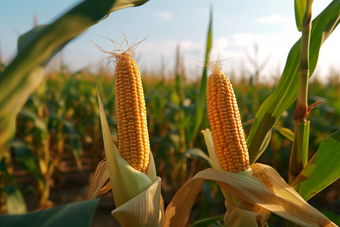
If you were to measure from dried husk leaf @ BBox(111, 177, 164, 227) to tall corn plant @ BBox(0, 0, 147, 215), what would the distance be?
531mm

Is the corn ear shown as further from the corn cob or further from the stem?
the stem

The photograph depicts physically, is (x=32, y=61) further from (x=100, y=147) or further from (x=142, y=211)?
(x=100, y=147)

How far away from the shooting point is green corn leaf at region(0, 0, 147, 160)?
0.39 metres

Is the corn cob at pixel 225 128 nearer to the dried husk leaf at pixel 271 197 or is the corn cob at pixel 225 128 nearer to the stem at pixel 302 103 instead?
the dried husk leaf at pixel 271 197

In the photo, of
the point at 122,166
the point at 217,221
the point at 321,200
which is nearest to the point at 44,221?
the point at 122,166

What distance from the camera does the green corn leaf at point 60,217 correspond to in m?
0.50

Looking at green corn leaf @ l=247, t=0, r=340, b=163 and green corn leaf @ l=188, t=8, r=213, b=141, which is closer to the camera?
green corn leaf @ l=247, t=0, r=340, b=163

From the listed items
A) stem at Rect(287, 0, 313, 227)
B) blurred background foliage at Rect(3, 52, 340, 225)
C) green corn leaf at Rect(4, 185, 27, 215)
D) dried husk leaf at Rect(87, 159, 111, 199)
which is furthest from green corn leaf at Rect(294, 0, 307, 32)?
green corn leaf at Rect(4, 185, 27, 215)

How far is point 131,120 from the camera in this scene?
1.01m

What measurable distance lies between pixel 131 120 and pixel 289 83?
2.81 ft

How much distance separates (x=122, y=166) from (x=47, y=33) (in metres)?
0.61

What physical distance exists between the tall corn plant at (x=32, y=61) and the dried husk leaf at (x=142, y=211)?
20.9 inches

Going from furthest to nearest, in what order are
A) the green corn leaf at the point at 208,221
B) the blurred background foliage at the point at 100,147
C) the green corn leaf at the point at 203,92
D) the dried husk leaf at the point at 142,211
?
1. the blurred background foliage at the point at 100,147
2. the green corn leaf at the point at 203,92
3. the green corn leaf at the point at 208,221
4. the dried husk leaf at the point at 142,211

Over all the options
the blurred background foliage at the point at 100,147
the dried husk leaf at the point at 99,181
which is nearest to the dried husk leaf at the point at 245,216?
the dried husk leaf at the point at 99,181
